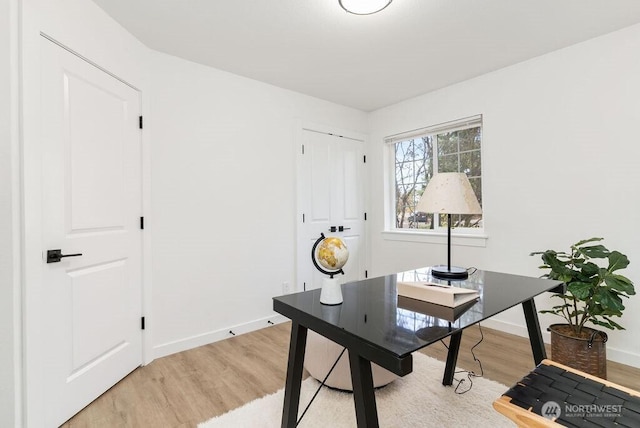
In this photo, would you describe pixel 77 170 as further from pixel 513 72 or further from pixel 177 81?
pixel 513 72

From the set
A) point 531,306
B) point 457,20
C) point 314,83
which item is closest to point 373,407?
point 531,306

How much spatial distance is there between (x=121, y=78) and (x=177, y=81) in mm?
499

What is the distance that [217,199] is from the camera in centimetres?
272

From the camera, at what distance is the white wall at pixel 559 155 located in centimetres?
218

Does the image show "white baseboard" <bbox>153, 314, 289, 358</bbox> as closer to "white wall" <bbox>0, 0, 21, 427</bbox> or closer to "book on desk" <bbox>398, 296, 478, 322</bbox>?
"white wall" <bbox>0, 0, 21, 427</bbox>

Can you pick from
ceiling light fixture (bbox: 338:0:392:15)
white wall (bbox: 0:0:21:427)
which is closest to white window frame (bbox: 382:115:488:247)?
ceiling light fixture (bbox: 338:0:392:15)

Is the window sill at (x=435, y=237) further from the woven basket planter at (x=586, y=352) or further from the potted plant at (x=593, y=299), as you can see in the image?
the woven basket planter at (x=586, y=352)

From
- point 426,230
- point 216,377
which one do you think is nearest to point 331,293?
point 216,377

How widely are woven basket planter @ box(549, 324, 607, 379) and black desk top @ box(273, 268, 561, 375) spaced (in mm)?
754

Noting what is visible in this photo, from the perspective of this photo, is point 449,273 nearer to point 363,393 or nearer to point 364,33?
point 363,393

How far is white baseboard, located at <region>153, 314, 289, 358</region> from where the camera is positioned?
2.38 m

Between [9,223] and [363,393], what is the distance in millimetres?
1678

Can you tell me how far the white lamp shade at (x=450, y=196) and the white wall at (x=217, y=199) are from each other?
1.76 metres

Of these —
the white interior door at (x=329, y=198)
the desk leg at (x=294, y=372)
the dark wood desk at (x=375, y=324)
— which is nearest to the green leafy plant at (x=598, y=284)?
the dark wood desk at (x=375, y=324)
